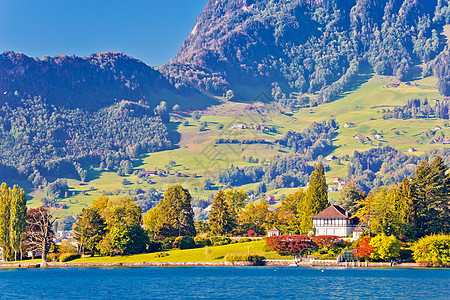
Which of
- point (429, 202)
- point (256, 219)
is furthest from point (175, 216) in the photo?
point (429, 202)

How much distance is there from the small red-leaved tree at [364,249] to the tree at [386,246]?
76 cm

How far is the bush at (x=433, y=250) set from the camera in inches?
4646

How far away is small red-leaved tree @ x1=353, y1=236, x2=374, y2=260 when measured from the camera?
12312 centimetres

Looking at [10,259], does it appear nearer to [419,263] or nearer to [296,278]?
[296,278]

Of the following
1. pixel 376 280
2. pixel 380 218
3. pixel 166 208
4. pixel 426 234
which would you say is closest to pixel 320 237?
pixel 380 218

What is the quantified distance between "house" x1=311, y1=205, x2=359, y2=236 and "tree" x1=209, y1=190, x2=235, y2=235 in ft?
74.9

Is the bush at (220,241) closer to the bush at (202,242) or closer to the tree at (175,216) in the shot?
the bush at (202,242)

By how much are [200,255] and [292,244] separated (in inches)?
744

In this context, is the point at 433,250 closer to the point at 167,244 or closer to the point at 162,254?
the point at 162,254

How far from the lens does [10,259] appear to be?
474 feet

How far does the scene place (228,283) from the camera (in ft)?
330

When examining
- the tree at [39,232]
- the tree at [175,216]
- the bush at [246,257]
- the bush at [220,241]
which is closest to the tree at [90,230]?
the tree at [39,232]

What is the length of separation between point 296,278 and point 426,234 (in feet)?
123

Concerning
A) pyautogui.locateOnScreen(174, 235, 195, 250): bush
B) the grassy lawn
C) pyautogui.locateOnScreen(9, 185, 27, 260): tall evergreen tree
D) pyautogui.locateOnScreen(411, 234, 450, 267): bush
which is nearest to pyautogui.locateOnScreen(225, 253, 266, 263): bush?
the grassy lawn
